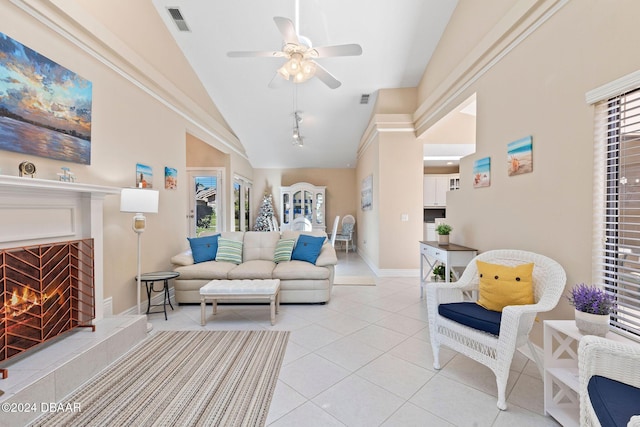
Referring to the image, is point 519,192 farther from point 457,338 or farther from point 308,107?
point 308,107

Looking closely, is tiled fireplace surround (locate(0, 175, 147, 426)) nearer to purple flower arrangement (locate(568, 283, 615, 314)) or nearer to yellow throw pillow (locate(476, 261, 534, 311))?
yellow throw pillow (locate(476, 261, 534, 311))

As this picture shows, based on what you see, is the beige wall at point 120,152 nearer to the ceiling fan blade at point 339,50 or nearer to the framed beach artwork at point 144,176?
the framed beach artwork at point 144,176

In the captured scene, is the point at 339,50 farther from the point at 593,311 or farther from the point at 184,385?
the point at 184,385

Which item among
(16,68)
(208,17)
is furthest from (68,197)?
(208,17)

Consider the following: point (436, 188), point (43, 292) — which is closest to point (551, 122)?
point (43, 292)

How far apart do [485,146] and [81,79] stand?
3975 millimetres

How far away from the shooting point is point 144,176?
3277mm

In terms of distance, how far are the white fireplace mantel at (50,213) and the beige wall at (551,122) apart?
141 inches

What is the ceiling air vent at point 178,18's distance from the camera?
3.52m

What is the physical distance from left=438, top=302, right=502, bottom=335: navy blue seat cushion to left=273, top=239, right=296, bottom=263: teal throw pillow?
2.30 m

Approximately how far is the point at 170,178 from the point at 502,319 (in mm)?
4141

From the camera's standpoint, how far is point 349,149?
729 cm

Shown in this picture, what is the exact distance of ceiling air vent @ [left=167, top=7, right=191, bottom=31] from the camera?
11.5ft

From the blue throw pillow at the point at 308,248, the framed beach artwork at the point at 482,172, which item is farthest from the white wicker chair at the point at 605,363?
the blue throw pillow at the point at 308,248
